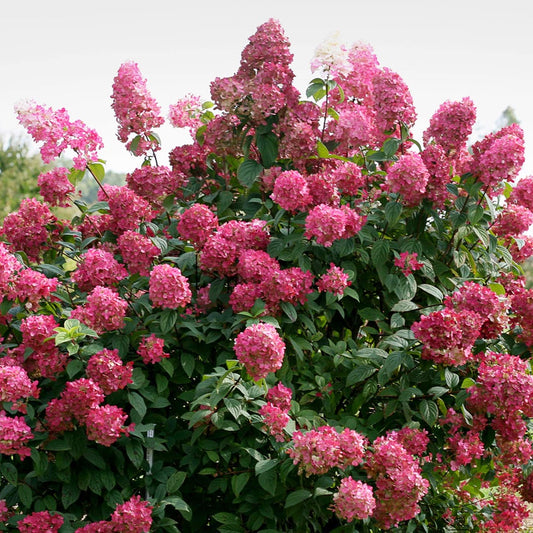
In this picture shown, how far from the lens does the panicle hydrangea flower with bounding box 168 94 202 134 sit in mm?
4371

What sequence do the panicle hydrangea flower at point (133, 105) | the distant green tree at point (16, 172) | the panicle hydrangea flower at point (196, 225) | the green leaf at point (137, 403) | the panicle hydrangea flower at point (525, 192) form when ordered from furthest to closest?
the distant green tree at point (16, 172)
the panicle hydrangea flower at point (525, 192)
the panicle hydrangea flower at point (133, 105)
the panicle hydrangea flower at point (196, 225)
the green leaf at point (137, 403)

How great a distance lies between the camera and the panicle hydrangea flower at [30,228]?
12.7 feet

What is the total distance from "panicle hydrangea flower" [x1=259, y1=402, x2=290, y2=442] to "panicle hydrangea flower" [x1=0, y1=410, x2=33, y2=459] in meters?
0.98

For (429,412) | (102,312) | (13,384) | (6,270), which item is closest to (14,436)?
(13,384)

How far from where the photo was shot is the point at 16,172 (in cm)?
2341

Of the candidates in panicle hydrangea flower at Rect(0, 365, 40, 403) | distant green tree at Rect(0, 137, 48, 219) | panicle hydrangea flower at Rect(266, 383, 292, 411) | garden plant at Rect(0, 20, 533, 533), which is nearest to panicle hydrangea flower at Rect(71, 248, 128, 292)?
garden plant at Rect(0, 20, 533, 533)

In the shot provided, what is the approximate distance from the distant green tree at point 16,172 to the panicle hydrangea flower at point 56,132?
1727 centimetres

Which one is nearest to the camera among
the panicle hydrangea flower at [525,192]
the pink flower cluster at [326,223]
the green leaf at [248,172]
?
the pink flower cluster at [326,223]

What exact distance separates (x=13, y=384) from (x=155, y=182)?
1511 mm

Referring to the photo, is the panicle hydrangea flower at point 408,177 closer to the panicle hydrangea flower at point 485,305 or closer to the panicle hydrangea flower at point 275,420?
the panicle hydrangea flower at point 485,305

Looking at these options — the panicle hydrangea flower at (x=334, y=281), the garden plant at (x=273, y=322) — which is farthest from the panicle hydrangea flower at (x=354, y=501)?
the panicle hydrangea flower at (x=334, y=281)

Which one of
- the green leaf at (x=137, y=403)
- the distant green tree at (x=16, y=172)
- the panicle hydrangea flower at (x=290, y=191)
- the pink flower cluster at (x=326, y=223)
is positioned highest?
the distant green tree at (x=16, y=172)

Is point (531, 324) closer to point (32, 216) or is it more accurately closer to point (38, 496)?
point (38, 496)

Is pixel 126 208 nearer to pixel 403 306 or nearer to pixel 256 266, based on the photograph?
pixel 256 266
